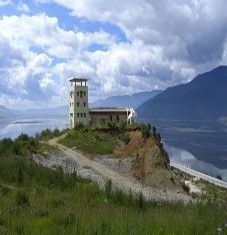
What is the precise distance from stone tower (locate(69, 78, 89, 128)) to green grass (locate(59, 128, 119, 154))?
990 cm

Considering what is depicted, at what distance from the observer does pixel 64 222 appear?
345 inches

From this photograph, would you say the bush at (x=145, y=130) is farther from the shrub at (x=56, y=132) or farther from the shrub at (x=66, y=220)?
the shrub at (x=66, y=220)

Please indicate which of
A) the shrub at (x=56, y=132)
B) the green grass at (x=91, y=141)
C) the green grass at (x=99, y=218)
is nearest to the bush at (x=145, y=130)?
the green grass at (x=91, y=141)

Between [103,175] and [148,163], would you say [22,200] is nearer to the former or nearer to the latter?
[103,175]

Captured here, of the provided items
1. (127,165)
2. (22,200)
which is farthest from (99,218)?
(127,165)

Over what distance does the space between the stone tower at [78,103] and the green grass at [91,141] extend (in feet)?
32.5

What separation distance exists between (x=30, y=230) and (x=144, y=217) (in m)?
2.34

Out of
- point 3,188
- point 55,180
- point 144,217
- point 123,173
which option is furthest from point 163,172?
point 144,217

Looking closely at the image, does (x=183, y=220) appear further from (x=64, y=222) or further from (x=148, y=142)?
(x=148, y=142)

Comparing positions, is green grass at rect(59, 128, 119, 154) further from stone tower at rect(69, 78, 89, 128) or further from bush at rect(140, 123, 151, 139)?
stone tower at rect(69, 78, 89, 128)

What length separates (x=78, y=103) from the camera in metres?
→ 58.5

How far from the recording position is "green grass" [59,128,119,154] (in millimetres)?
41938

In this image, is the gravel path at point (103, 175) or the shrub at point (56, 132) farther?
the shrub at point (56, 132)

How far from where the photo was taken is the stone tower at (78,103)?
58.1 m
